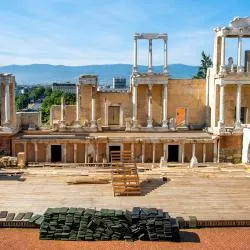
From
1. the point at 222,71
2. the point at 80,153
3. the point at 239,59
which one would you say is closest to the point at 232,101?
the point at 222,71

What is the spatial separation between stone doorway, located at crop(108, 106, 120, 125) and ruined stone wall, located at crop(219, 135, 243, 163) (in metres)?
8.23

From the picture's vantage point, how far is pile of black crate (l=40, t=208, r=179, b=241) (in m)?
15.0

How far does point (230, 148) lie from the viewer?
28812mm

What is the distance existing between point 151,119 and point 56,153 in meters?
7.61

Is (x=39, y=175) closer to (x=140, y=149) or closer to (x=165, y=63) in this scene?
(x=140, y=149)

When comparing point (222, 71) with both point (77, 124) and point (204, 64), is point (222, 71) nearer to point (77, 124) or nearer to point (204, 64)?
point (77, 124)

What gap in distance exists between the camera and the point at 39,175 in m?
22.5

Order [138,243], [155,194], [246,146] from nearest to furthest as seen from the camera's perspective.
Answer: [138,243], [155,194], [246,146]

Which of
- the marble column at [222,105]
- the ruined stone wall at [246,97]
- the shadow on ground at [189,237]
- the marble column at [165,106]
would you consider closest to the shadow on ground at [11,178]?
the shadow on ground at [189,237]

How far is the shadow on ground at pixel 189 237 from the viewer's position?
1497 centimetres

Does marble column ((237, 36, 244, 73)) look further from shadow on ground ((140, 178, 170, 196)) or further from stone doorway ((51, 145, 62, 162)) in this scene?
stone doorway ((51, 145, 62, 162))

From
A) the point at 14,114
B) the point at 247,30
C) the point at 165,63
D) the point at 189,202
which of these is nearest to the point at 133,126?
the point at 165,63

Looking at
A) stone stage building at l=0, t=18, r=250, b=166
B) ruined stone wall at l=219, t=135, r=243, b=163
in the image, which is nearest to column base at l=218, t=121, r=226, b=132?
stone stage building at l=0, t=18, r=250, b=166

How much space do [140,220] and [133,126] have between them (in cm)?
1690
